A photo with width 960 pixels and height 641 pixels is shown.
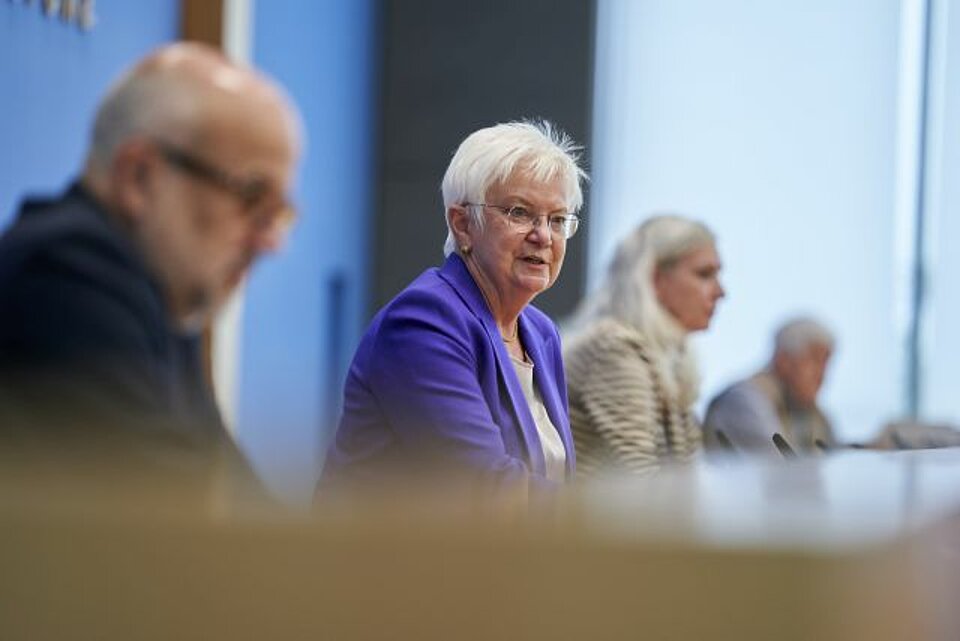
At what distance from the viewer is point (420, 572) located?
85 centimetres

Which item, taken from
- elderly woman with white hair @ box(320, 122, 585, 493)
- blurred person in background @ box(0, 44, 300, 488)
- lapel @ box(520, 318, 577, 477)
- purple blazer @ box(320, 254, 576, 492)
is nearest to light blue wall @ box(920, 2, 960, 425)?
elderly woman with white hair @ box(320, 122, 585, 493)

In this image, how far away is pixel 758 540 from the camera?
2.71 feet

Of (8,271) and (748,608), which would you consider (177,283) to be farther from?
(748,608)

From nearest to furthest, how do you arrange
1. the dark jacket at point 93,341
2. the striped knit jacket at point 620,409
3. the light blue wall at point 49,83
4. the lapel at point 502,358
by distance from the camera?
the dark jacket at point 93,341 < the lapel at point 502,358 < the striped knit jacket at point 620,409 < the light blue wall at point 49,83

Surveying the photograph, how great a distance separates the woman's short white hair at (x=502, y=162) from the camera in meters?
3.05

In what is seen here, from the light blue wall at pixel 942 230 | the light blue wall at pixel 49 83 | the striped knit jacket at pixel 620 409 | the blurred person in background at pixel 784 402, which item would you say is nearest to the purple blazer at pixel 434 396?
the striped knit jacket at pixel 620 409

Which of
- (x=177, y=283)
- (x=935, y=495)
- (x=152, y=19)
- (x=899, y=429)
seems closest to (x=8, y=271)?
(x=177, y=283)

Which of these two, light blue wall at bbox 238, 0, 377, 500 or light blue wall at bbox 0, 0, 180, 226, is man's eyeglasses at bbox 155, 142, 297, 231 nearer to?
light blue wall at bbox 0, 0, 180, 226

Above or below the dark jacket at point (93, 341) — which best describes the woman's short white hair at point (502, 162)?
above

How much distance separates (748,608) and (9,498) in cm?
34

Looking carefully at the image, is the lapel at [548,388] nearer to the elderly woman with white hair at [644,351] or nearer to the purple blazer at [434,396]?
the purple blazer at [434,396]

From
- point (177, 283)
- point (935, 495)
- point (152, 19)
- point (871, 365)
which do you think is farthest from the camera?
point (871, 365)

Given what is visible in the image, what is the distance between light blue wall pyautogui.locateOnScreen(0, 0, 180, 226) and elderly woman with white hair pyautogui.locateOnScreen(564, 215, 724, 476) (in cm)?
176

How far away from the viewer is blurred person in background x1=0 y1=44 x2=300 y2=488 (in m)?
1.62
